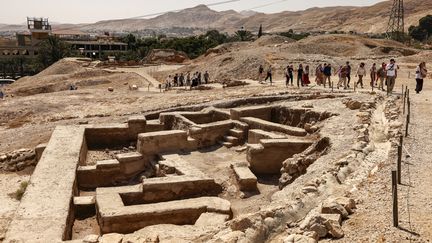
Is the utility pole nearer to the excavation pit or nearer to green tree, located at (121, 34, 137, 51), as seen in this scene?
the excavation pit

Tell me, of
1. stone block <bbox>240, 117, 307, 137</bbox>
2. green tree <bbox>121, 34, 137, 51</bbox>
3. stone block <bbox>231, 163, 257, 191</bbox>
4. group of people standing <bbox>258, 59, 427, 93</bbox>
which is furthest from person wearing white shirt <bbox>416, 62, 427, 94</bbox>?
green tree <bbox>121, 34, 137, 51</bbox>

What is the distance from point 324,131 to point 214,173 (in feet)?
10.1

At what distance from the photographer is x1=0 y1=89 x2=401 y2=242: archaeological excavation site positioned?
6.71 metres

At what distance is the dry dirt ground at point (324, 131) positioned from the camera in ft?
18.7

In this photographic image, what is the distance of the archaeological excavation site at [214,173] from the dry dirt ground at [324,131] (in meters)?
0.14

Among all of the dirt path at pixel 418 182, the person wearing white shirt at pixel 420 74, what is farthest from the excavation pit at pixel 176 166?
the person wearing white shirt at pixel 420 74

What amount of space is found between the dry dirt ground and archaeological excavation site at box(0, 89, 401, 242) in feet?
0.47

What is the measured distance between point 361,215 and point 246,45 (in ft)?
142

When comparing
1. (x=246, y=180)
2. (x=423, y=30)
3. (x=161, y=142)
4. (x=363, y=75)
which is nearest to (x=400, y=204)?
(x=246, y=180)

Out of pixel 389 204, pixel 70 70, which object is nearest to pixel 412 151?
pixel 389 204

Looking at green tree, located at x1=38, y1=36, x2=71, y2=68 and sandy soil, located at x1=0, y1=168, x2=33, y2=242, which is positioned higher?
green tree, located at x1=38, y1=36, x2=71, y2=68

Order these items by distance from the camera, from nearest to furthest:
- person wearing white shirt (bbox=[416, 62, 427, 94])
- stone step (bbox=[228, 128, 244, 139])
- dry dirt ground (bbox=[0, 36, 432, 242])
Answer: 1. dry dirt ground (bbox=[0, 36, 432, 242])
2. stone step (bbox=[228, 128, 244, 139])
3. person wearing white shirt (bbox=[416, 62, 427, 94])

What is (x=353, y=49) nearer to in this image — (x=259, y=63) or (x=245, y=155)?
(x=259, y=63)

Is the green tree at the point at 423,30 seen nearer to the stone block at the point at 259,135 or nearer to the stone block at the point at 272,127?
the stone block at the point at 272,127
